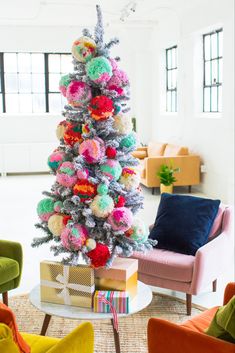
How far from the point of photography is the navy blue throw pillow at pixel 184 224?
3973mm

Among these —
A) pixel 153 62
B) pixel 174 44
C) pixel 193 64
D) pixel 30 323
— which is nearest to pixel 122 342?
pixel 30 323

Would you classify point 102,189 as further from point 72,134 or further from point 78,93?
point 78,93

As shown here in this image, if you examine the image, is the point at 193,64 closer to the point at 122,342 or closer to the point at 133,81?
the point at 133,81

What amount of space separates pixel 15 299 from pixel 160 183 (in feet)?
17.2

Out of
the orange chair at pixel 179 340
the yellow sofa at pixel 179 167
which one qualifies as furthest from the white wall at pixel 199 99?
the orange chair at pixel 179 340

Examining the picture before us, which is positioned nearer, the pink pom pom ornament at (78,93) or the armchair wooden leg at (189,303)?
the pink pom pom ornament at (78,93)

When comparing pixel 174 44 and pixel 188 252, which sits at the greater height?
pixel 174 44

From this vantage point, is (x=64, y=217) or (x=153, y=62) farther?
(x=153, y=62)

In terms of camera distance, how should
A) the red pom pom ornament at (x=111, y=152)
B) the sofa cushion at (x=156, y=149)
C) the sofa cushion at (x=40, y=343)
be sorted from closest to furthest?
1. the sofa cushion at (x=40, y=343)
2. the red pom pom ornament at (x=111, y=152)
3. the sofa cushion at (x=156, y=149)

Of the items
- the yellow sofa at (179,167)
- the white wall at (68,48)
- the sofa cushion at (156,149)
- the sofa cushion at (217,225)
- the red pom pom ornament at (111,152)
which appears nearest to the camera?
the red pom pom ornament at (111,152)

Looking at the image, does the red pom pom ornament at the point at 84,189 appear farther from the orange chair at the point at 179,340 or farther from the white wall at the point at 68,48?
the white wall at the point at 68,48

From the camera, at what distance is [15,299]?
4039 millimetres

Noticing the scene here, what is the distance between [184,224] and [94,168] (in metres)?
1.20

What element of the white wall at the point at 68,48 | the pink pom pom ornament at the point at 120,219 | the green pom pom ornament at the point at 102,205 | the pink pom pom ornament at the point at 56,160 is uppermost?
the white wall at the point at 68,48
